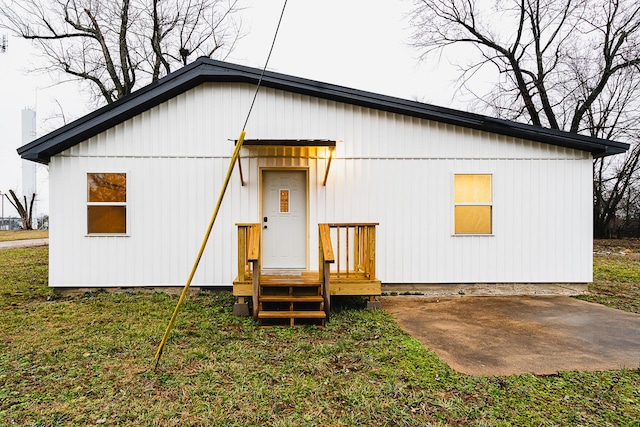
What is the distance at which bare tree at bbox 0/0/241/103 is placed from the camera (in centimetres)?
1373

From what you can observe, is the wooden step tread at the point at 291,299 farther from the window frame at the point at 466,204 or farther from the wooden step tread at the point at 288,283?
the window frame at the point at 466,204

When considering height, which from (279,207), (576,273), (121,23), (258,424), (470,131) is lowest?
(258,424)

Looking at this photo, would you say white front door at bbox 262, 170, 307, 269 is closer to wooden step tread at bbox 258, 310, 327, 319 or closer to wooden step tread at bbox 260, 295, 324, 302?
wooden step tread at bbox 260, 295, 324, 302

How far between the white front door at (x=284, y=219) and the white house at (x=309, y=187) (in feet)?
0.09

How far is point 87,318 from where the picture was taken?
5.04 m

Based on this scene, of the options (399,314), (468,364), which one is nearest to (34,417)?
(468,364)

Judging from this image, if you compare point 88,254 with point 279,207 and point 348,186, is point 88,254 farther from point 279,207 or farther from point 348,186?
point 348,186

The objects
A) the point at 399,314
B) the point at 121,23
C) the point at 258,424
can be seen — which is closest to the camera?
the point at 258,424

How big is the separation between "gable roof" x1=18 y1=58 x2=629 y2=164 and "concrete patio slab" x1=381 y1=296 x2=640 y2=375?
2.96 metres

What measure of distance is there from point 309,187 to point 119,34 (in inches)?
534

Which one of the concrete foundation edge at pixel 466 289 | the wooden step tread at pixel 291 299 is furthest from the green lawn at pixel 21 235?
the concrete foundation edge at pixel 466 289

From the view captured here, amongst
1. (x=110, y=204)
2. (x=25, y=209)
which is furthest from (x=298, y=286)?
(x=25, y=209)

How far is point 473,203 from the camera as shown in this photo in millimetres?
6664

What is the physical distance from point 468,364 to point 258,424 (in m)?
2.14
